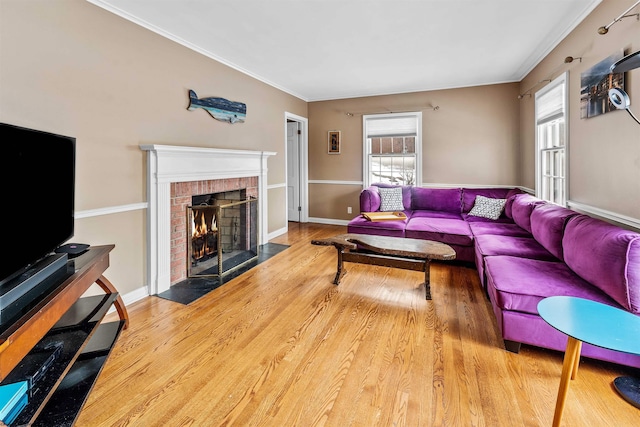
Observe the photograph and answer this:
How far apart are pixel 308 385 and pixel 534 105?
4.44 meters

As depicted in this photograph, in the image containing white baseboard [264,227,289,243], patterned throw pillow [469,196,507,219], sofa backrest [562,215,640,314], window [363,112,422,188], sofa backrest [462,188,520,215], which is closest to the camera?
sofa backrest [562,215,640,314]

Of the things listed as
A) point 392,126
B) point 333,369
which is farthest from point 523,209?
point 333,369

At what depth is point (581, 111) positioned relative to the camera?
2818 millimetres

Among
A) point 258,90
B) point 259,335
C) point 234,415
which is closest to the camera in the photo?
point 234,415

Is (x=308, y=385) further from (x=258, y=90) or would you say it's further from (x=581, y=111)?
(x=258, y=90)

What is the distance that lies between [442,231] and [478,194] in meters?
1.42

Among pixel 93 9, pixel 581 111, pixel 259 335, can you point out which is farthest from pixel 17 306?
pixel 581 111

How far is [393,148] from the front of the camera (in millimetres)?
5719

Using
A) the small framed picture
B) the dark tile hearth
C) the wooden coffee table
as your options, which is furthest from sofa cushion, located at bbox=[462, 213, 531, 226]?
the dark tile hearth

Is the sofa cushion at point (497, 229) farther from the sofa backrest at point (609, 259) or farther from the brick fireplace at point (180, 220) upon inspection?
the brick fireplace at point (180, 220)

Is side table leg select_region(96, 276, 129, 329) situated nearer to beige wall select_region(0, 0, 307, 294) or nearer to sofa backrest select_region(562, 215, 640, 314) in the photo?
beige wall select_region(0, 0, 307, 294)

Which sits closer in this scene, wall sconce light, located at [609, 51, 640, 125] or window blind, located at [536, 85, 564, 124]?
wall sconce light, located at [609, 51, 640, 125]

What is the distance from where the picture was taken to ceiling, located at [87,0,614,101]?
2.61 meters

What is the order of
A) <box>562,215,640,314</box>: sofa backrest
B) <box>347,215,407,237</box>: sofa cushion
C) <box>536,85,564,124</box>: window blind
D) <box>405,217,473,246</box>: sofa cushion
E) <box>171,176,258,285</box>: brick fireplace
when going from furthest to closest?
1. <box>347,215,407,237</box>: sofa cushion
2. <box>405,217,473,246</box>: sofa cushion
3. <box>536,85,564,124</box>: window blind
4. <box>171,176,258,285</box>: brick fireplace
5. <box>562,215,640,314</box>: sofa backrest
